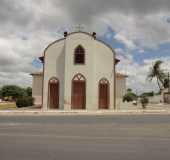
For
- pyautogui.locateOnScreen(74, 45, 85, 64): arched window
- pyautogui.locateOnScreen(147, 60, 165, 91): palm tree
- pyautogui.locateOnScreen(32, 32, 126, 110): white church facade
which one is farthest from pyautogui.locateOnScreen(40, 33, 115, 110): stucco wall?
pyautogui.locateOnScreen(147, 60, 165, 91): palm tree

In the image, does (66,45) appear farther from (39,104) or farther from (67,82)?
(39,104)

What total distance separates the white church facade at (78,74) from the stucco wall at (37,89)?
1870mm

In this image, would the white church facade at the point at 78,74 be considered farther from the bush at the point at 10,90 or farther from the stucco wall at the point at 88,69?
the bush at the point at 10,90

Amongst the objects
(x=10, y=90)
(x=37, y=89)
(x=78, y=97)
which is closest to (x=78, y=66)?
(x=78, y=97)

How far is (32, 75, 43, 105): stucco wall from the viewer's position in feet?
115

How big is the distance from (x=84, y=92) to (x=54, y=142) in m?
23.2

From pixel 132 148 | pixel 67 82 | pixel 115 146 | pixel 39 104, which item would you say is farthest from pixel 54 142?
pixel 39 104

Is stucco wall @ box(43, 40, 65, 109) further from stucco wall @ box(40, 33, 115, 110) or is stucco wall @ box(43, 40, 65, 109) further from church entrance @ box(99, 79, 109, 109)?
church entrance @ box(99, 79, 109, 109)

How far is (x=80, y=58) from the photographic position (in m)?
31.9

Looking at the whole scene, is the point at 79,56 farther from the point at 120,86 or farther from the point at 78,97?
the point at 120,86

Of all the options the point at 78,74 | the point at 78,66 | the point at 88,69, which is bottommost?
the point at 78,74

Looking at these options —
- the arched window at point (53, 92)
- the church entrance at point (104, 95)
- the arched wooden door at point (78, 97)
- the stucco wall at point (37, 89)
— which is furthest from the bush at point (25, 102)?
the church entrance at point (104, 95)

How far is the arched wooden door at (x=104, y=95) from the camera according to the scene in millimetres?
32594

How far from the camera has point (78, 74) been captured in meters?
31.9
